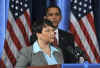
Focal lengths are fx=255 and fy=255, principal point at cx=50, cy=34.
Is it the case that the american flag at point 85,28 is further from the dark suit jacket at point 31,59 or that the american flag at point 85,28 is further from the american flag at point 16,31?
the dark suit jacket at point 31,59

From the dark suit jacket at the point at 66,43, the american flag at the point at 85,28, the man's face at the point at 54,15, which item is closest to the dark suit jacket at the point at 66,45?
the dark suit jacket at the point at 66,43

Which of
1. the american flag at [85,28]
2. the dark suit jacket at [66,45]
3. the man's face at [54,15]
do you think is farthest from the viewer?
the american flag at [85,28]

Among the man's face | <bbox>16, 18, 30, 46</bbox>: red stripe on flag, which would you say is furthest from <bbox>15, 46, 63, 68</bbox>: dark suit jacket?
<bbox>16, 18, 30, 46</bbox>: red stripe on flag

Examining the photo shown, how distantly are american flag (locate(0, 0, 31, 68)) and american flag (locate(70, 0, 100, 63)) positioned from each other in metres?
0.81

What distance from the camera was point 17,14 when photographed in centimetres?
447

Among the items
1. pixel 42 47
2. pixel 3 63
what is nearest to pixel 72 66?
pixel 42 47

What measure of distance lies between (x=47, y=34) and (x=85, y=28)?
2523 millimetres

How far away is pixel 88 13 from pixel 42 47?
96.6 inches

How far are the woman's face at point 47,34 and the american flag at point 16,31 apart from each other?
218cm

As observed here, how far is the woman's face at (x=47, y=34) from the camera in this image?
2.16 metres

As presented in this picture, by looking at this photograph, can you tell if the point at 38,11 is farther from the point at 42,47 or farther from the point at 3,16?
the point at 42,47

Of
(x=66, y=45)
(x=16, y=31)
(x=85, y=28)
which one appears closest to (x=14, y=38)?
(x=16, y=31)

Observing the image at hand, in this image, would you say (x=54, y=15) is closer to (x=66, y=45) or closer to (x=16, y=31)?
(x=66, y=45)

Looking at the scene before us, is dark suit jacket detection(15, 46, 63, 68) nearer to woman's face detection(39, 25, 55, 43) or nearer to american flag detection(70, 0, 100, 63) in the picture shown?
woman's face detection(39, 25, 55, 43)
